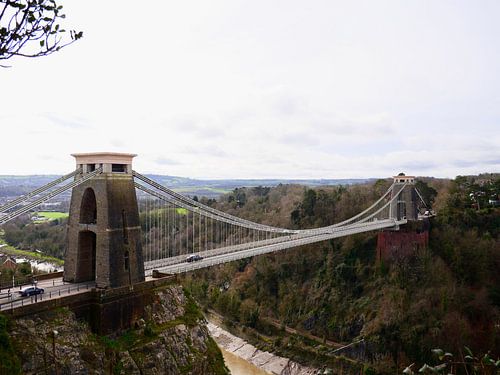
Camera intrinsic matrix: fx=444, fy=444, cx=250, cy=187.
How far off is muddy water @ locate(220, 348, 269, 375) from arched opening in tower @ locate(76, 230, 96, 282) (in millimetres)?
10459

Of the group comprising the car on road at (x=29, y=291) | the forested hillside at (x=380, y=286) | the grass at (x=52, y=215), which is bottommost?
the forested hillside at (x=380, y=286)

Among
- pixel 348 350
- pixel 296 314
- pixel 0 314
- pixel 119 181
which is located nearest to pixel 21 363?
pixel 0 314

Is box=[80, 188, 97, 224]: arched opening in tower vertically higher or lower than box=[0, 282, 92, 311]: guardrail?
higher

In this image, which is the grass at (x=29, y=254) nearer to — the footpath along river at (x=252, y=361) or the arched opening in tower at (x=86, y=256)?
the footpath along river at (x=252, y=361)

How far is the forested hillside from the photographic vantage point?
68.9 feet

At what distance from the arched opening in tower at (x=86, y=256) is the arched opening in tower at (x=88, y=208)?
39cm

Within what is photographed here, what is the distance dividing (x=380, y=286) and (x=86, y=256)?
16.9 metres

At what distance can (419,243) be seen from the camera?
2544 cm

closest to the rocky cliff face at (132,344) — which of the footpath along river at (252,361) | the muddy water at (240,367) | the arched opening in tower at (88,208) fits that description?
the arched opening in tower at (88,208)

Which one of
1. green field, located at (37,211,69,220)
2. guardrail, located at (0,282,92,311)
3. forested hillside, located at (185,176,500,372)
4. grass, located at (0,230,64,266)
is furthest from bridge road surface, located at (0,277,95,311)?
green field, located at (37,211,69,220)

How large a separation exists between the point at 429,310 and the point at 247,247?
941 cm

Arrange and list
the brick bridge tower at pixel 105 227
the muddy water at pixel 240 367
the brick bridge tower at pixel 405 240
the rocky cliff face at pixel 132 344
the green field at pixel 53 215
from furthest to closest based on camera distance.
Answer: the green field at pixel 53 215, the brick bridge tower at pixel 405 240, the muddy water at pixel 240 367, the brick bridge tower at pixel 105 227, the rocky cliff face at pixel 132 344

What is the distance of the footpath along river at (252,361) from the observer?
21.0 meters

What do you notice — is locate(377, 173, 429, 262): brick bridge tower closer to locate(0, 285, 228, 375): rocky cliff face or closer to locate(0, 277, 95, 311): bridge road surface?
locate(0, 285, 228, 375): rocky cliff face
